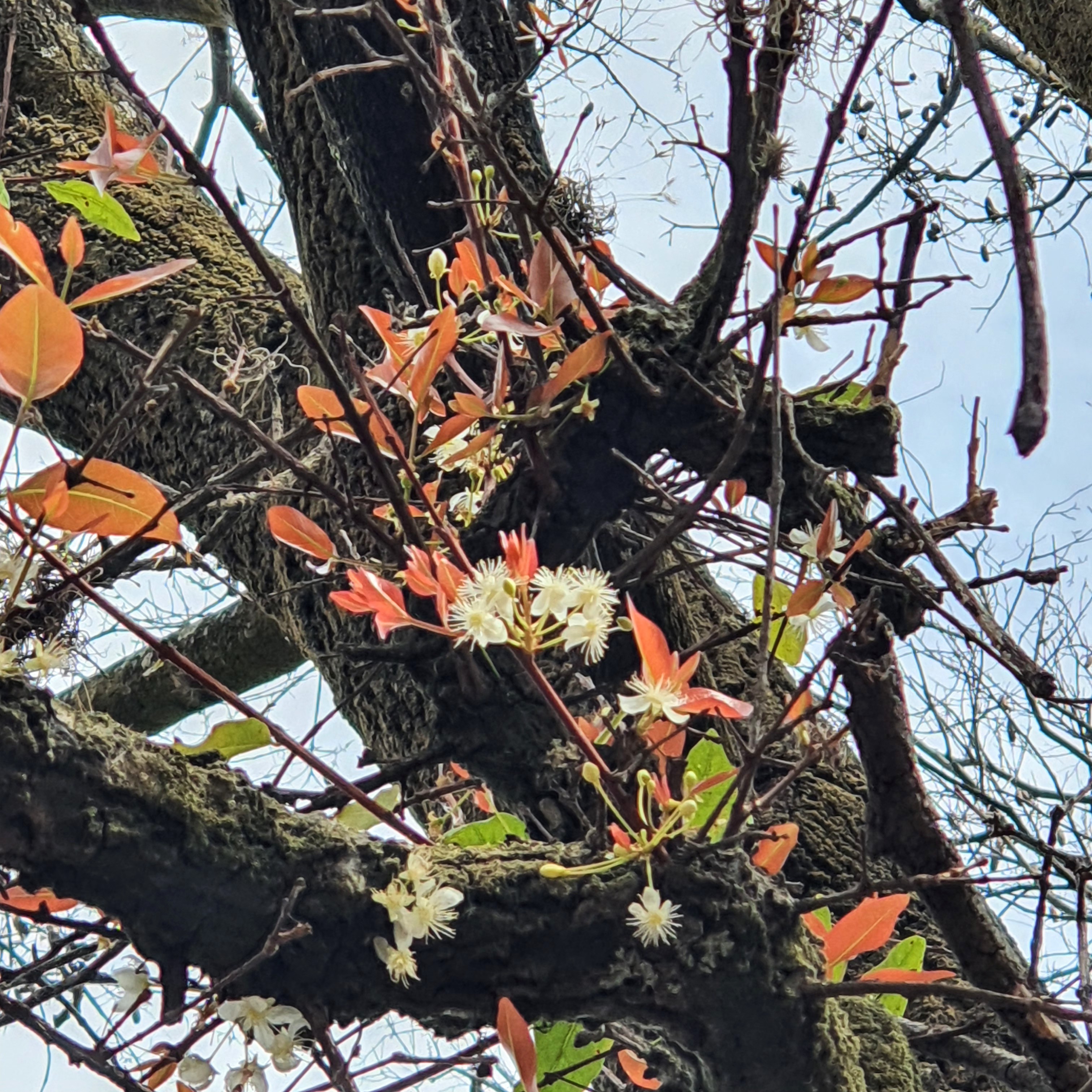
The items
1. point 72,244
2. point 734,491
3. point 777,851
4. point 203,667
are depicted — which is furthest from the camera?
point 203,667

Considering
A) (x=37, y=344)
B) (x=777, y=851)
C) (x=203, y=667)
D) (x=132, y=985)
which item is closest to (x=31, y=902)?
(x=132, y=985)

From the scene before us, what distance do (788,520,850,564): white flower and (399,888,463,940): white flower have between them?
1.04 feet

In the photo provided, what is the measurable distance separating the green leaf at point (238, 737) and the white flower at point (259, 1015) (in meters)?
0.16

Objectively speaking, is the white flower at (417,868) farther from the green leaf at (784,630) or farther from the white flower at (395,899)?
the green leaf at (784,630)

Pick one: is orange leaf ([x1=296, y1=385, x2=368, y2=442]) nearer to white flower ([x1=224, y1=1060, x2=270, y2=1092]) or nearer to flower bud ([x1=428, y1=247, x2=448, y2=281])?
flower bud ([x1=428, y1=247, x2=448, y2=281])

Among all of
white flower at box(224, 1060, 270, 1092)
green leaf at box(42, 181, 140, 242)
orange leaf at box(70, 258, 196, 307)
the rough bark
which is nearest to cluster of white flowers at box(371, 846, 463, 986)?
white flower at box(224, 1060, 270, 1092)

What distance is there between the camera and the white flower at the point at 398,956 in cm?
57

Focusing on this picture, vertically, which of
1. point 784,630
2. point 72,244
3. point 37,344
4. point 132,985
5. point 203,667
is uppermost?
point 203,667

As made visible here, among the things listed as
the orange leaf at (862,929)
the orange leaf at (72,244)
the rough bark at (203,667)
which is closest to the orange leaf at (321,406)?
the orange leaf at (72,244)

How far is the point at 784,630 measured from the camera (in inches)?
29.2

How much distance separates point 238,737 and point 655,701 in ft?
0.94

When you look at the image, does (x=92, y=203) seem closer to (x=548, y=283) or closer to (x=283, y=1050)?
(x=548, y=283)

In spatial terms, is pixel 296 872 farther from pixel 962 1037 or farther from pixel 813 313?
pixel 962 1037

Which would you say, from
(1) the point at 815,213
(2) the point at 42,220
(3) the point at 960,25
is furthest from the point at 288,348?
(3) the point at 960,25
